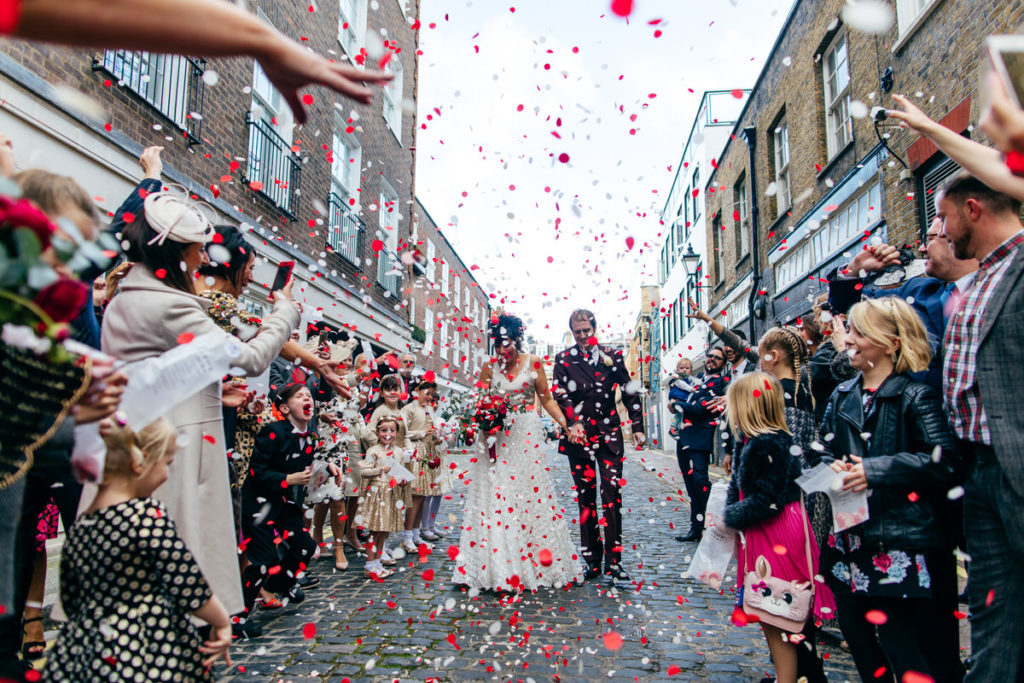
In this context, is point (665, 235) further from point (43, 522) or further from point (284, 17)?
point (43, 522)

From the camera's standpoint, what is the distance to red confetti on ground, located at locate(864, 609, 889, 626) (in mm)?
2414

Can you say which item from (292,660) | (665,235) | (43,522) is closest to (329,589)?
(292,660)

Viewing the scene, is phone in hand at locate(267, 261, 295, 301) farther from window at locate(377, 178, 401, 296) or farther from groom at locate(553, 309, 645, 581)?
window at locate(377, 178, 401, 296)

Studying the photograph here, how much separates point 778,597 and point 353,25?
14.8 meters

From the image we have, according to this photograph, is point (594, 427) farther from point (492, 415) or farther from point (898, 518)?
point (898, 518)

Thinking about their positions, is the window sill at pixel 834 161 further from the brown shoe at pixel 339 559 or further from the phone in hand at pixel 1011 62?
the phone in hand at pixel 1011 62

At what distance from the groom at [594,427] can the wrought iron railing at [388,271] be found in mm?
11607

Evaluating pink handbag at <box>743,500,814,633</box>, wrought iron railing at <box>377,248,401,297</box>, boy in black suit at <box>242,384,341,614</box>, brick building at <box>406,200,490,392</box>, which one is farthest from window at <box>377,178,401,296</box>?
pink handbag at <box>743,500,814,633</box>

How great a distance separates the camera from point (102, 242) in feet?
4.34

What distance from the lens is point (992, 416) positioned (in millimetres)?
2002

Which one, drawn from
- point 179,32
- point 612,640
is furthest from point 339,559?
point 179,32

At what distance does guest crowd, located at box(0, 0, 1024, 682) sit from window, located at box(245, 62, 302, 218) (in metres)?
6.91

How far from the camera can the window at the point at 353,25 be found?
1337 cm

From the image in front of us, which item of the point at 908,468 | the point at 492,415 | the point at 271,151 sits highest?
the point at 271,151
